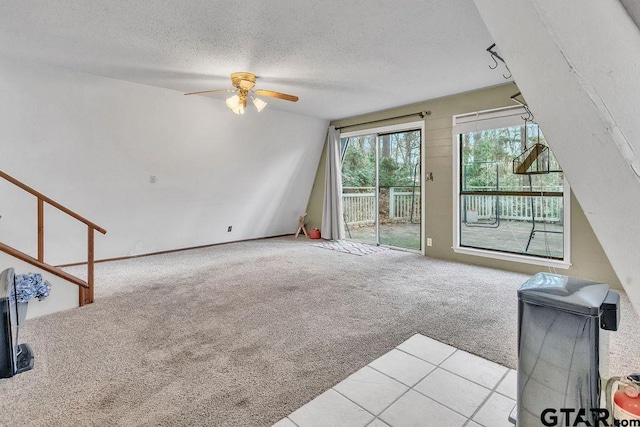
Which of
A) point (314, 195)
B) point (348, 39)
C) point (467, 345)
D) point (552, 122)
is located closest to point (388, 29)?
point (348, 39)

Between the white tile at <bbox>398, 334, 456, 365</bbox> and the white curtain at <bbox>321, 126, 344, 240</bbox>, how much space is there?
13.1 ft

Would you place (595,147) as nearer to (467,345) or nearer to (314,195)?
(467,345)

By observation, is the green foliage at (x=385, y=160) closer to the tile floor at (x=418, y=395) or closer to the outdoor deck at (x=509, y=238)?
the outdoor deck at (x=509, y=238)

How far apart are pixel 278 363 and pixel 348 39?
8.65 feet

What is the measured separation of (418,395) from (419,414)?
0.15m

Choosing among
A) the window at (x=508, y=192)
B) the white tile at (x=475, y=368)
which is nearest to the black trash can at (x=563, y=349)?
the white tile at (x=475, y=368)

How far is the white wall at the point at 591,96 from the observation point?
Answer: 541 mm

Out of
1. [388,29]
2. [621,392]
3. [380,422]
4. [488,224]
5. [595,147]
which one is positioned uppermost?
[388,29]

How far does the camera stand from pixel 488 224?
15.0ft

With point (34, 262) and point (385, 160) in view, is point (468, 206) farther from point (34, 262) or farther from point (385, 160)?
point (34, 262)

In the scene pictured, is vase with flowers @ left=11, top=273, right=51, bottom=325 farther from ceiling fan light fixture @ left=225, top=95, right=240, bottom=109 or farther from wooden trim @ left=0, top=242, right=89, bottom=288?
ceiling fan light fixture @ left=225, top=95, right=240, bottom=109

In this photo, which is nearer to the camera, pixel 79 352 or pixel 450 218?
pixel 79 352

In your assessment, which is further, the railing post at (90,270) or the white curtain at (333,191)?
the white curtain at (333,191)

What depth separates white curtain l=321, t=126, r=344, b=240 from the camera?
6.16 metres
